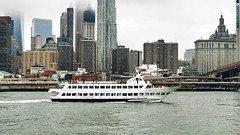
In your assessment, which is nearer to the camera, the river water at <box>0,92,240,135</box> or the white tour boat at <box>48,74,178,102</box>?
the river water at <box>0,92,240,135</box>

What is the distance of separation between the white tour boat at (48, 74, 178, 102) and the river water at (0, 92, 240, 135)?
3.66 meters

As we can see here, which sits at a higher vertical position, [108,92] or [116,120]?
[108,92]

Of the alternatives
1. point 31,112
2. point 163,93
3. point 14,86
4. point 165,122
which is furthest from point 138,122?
point 14,86

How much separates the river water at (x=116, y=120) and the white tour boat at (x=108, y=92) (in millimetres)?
3655

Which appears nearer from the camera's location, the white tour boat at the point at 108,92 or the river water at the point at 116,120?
the river water at the point at 116,120

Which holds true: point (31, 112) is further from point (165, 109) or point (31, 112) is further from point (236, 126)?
point (236, 126)

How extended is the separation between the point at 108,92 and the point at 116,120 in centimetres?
1848

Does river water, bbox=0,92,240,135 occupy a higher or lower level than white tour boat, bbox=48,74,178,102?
lower

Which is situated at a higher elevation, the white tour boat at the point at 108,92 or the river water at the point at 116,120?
the white tour boat at the point at 108,92

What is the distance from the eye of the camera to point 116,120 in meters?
44.3

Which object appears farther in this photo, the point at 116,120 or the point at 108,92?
the point at 108,92

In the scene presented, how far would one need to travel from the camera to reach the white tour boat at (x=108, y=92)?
62.4 meters

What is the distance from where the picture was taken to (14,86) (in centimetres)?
14862

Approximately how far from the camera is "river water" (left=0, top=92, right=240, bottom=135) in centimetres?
3825
